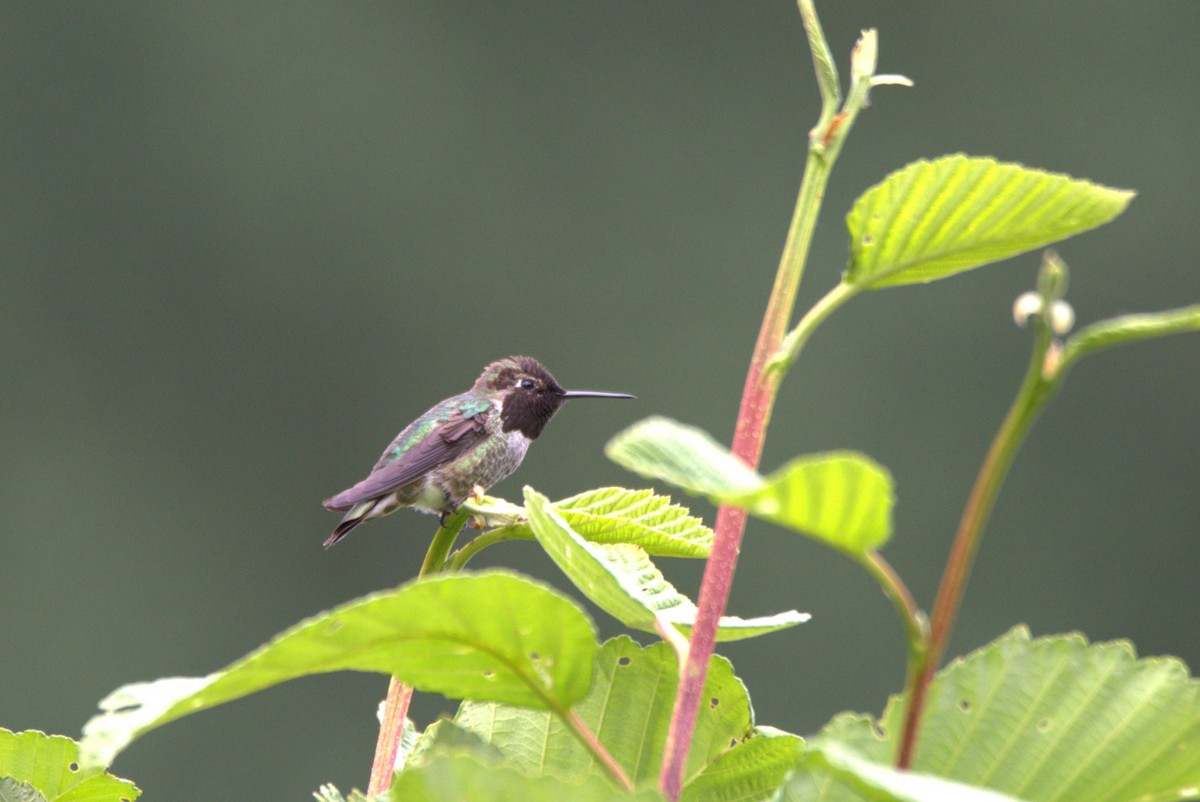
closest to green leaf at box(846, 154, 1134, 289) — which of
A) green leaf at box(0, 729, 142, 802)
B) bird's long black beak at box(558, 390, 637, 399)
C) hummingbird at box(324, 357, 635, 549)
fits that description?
green leaf at box(0, 729, 142, 802)

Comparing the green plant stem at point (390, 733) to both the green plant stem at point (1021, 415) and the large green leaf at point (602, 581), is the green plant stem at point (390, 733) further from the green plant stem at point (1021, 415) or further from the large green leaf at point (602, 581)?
the green plant stem at point (1021, 415)

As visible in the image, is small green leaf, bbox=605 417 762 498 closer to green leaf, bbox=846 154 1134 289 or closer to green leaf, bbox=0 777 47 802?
green leaf, bbox=846 154 1134 289

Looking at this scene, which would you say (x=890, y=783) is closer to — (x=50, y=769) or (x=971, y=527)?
(x=971, y=527)

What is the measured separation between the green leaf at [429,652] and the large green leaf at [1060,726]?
12cm

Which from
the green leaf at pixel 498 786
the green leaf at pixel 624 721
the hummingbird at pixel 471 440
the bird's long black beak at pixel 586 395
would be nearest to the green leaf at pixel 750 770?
the green leaf at pixel 624 721

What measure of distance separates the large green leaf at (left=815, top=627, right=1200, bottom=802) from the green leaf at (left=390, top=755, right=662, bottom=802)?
17 centimetres

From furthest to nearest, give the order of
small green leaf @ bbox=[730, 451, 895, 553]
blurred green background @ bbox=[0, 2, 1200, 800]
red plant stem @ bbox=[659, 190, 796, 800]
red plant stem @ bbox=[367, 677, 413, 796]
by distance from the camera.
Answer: blurred green background @ bbox=[0, 2, 1200, 800] < red plant stem @ bbox=[367, 677, 413, 796] < red plant stem @ bbox=[659, 190, 796, 800] < small green leaf @ bbox=[730, 451, 895, 553]

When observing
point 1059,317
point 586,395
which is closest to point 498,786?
point 1059,317

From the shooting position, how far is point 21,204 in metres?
14.1

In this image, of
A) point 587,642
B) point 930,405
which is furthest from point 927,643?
point 930,405

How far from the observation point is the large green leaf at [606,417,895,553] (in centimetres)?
42

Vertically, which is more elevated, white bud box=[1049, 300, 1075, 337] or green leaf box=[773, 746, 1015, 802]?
white bud box=[1049, 300, 1075, 337]

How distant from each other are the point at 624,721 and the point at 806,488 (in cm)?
36

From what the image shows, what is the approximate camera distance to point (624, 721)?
0.76 metres
